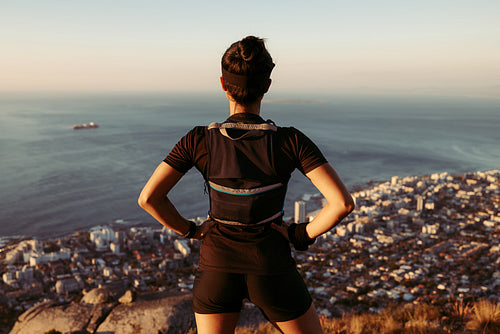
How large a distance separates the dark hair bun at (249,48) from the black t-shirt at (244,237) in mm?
178

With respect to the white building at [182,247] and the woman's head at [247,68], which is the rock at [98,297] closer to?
the woman's head at [247,68]

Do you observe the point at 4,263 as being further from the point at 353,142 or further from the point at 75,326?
the point at 353,142

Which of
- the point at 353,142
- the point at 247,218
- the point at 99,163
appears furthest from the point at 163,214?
the point at 353,142

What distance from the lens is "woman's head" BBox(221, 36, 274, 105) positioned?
1069 mm

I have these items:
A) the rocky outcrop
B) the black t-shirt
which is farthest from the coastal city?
the black t-shirt

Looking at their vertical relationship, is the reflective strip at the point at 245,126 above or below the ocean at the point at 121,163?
above

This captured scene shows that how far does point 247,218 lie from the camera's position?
1.13m

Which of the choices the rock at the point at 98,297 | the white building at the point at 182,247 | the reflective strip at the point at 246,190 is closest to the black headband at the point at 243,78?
the reflective strip at the point at 246,190

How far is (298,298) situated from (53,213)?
851 inches

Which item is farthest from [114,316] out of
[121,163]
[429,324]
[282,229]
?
[121,163]

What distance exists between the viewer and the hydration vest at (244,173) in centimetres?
107

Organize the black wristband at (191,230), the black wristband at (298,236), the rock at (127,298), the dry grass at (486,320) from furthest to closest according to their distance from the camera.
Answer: the rock at (127,298)
the dry grass at (486,320)
the black wristband at (191,230)
the black wristband at (298,236)

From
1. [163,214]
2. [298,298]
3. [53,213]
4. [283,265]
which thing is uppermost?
[163,214]

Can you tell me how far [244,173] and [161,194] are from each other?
0.29 m
